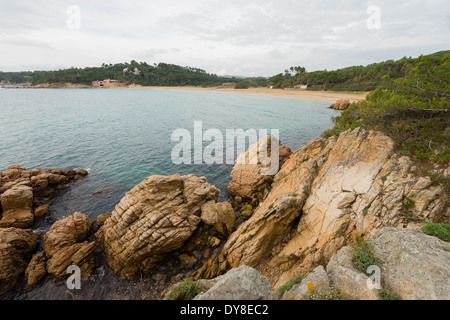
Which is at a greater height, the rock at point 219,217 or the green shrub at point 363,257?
the green shrub at point 363,257

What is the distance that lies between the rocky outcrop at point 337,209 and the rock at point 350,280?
3.51 m

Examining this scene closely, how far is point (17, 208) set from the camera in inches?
Answer: 650

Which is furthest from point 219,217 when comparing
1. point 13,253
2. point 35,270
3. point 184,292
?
point 13,253

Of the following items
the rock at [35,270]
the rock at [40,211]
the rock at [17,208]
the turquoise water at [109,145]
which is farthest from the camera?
the turquoise water at [109,145]

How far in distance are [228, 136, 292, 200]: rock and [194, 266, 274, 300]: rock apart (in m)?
12.9

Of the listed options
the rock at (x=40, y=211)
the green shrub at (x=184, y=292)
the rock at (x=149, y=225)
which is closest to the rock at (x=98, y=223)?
the rock at (x=149, y=225)

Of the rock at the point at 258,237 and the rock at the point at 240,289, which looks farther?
the rock at the point at 258,237

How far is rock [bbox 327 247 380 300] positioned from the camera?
5.74 m

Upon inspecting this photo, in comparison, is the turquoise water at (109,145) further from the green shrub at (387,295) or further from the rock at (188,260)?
the green shrub at (387,295)

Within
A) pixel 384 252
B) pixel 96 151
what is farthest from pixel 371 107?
pixel 96 151

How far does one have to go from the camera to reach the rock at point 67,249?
12724mm

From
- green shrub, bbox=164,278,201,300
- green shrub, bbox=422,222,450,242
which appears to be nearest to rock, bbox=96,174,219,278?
green shrub, bbox=164,278,201,300

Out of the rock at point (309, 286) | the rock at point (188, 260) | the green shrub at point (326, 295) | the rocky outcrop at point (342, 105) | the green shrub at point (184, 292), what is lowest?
the rock at point (188, 260)
